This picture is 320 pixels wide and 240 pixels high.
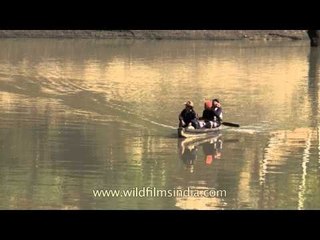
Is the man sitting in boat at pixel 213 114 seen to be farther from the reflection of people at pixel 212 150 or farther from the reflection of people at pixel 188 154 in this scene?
the reflection of people at pixel 188 154

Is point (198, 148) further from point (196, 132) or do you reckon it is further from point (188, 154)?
point (196, 132)

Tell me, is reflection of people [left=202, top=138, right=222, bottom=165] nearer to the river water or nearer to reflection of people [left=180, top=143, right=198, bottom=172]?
the river water

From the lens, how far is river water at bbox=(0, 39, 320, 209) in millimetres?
13969

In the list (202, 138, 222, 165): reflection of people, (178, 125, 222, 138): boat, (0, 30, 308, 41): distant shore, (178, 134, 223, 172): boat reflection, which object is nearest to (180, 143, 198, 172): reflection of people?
(178, 134, 223, 172): boat reflection

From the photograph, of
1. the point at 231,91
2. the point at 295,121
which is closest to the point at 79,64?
the point at 231,91

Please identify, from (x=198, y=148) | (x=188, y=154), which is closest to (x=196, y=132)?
(x=198, y=148)

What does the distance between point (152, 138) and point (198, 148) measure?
137 centimetres

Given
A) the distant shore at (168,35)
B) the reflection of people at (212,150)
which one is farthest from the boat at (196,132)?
the distant shore at (168,35)

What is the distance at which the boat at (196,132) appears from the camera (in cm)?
2008

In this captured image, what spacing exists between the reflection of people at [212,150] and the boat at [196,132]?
42 centimetres

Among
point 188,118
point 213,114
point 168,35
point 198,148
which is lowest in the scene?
point 168,35

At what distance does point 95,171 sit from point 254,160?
3407 millimetres

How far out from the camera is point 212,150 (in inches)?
741

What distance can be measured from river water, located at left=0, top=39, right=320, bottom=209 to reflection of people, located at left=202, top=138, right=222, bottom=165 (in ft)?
0.08
